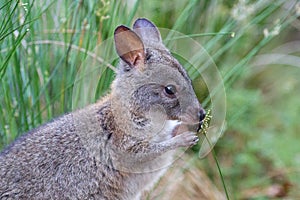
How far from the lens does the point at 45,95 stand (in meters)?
5.45

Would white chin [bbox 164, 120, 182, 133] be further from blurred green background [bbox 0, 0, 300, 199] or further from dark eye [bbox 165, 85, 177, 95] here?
blurred green background [bbox 0, 0, 300, 199]

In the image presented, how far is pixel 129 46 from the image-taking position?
451 cm

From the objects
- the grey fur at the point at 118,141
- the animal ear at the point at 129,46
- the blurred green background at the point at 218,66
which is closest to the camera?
the animal ear at the point at 129,46

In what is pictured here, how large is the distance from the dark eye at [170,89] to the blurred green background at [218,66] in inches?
18.6

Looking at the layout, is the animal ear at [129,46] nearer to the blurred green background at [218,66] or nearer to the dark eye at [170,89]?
the dark eye at [170,89]

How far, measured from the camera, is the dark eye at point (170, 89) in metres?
4.52

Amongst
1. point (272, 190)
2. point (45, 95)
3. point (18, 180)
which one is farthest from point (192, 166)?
point (18, 180)

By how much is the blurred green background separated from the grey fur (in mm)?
455

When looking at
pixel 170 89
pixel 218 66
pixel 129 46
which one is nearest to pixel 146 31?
pixel 129 46

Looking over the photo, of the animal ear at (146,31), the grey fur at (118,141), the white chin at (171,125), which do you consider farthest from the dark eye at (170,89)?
the animal ear at (146,31)

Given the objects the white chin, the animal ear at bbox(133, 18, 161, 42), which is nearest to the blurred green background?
the animal ear at bbox(133, 18, 161, 42)

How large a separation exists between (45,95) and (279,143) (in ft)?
6.01

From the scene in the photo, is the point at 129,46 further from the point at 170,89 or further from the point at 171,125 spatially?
the point at 171,125

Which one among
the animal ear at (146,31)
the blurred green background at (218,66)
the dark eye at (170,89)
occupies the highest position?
the animal ear at (146,31)
